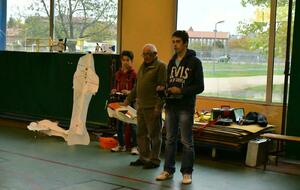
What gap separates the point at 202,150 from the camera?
6727 mm

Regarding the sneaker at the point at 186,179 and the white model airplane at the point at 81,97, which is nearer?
the sneaker at the point at 186,179

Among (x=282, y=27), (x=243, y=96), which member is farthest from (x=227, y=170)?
(x=282, y=27)

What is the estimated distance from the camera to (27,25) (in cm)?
970

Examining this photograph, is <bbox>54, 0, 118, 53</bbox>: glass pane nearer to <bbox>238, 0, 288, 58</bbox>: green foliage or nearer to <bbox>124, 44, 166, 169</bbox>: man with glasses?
<bbox>238, 0, 288, 58</bbox>: green foliage

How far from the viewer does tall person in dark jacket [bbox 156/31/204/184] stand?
16.1 ft

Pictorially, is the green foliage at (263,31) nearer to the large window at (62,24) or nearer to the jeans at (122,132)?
the jeans at (122,132)

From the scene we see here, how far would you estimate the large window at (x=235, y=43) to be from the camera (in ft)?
21.7

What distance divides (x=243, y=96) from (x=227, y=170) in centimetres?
156

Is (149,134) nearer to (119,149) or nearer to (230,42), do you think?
(119,149)

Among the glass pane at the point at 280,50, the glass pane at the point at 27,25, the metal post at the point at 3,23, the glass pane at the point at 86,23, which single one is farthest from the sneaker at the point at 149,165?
the metal post at the point at 3,23

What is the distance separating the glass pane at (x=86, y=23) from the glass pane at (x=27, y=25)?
338mm

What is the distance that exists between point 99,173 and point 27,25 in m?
5.23

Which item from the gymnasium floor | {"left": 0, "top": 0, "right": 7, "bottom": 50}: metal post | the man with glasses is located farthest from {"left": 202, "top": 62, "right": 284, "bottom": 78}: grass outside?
{"left": 0, "top": 0, "right": 7, "bottom": 50}: metal post

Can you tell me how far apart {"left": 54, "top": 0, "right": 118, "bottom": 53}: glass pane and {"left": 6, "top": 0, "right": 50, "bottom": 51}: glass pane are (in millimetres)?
338
